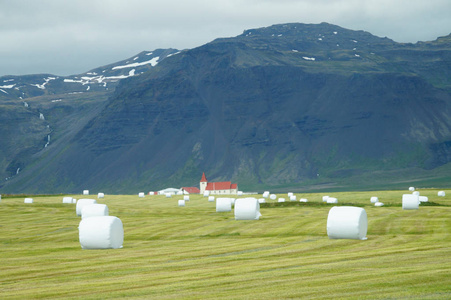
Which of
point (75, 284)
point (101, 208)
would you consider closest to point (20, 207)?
point (101, 208)

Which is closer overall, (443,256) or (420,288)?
(420,288)

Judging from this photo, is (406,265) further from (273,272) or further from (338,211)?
(338,211)

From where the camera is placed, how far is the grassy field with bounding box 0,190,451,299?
24.8 m

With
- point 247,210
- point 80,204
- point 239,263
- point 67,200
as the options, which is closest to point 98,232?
point 239,263

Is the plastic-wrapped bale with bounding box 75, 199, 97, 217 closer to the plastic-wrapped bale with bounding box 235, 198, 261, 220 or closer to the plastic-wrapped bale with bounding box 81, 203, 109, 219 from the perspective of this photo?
the plastic-wrapped bale with bounding box 81, 203, 109, 219

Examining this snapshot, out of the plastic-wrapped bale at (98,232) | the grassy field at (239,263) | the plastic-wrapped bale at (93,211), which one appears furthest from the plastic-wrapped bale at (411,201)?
the plastic-wrapped bale at (98,232)

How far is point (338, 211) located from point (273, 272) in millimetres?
14915

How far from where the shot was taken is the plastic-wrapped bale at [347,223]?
42344 millimetres

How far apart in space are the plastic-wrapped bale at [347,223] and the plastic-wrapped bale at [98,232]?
46.8ft

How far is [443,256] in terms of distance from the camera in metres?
32.5

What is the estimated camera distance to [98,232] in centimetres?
4297

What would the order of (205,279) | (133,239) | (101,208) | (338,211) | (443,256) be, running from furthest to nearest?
(101,208)
(133,239)
(338,211)
(443,256)
(205,279)

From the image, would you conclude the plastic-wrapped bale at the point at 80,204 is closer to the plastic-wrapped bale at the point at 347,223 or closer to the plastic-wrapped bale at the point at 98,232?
the plastic-wrapped bale at the point at 98,232

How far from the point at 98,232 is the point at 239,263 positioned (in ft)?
42.6
